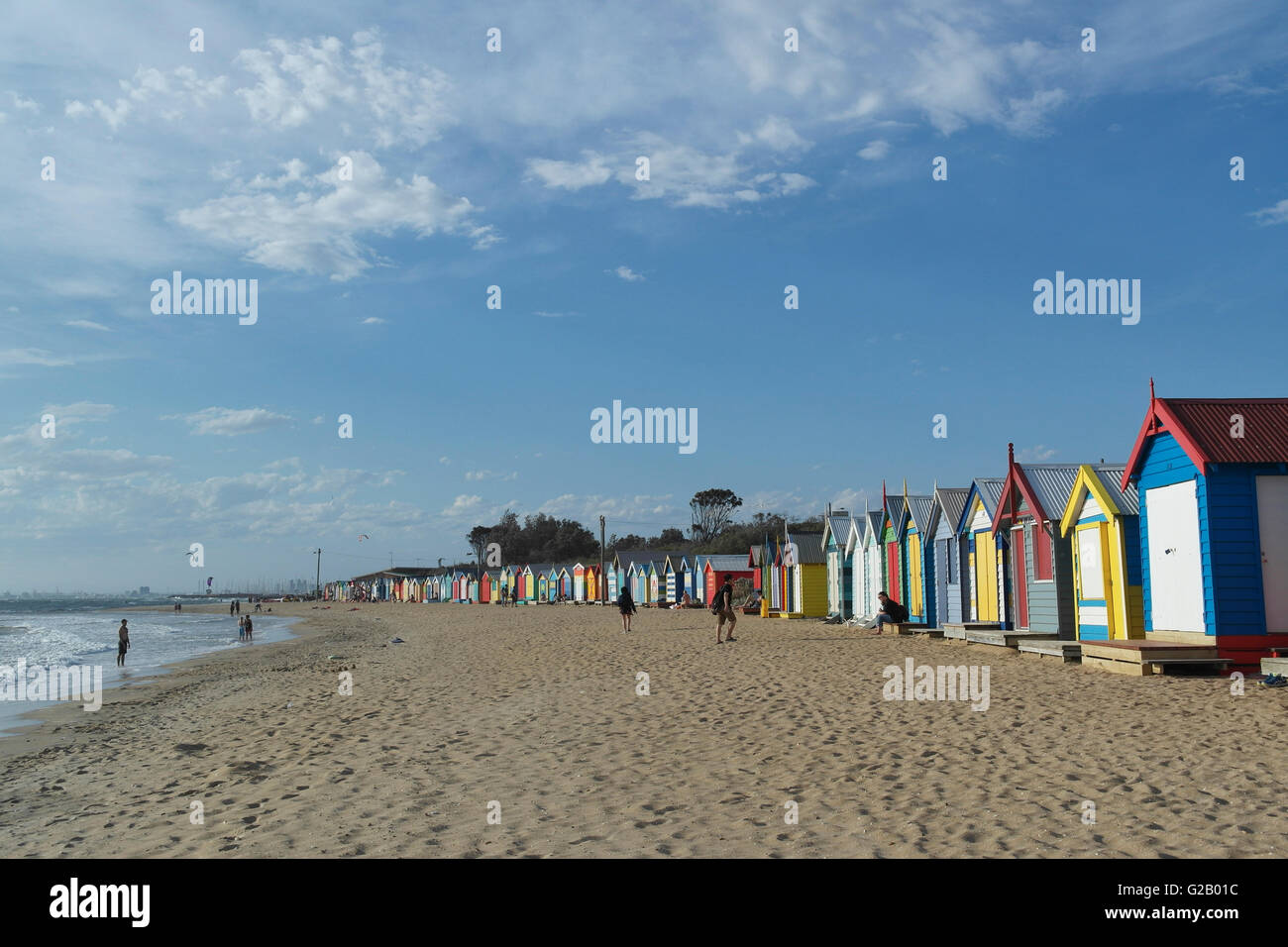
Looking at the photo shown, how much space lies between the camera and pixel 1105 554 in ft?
56.3

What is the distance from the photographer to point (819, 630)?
2894cm

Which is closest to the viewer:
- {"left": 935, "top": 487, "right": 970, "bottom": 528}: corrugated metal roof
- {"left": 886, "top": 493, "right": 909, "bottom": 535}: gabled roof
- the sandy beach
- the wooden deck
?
the sandy beach

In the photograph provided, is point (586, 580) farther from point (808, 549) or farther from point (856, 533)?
point (856, 533)

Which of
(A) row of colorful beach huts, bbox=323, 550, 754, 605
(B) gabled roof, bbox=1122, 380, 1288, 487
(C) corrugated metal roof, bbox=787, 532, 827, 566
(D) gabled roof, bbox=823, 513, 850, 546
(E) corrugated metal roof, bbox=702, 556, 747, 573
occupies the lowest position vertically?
(A) row of colorful beach huts, bbox=323, 550, 754, 605

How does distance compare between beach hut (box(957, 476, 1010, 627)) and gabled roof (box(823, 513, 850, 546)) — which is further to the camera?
gabled roof (box(823, 513, 850, 546))

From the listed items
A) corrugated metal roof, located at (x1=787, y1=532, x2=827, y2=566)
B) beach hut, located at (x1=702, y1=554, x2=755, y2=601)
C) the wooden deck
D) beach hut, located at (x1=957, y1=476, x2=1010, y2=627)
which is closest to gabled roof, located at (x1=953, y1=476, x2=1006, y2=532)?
beach hut, located at (x1=957, y1=476, x2=1010, y2=627)

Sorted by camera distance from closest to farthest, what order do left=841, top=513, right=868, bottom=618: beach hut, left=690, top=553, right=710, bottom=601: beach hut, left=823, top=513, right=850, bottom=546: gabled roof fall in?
left=841, top=513, right=868, bottom=618: beach hut, left=823, top=513, right=850, bottom=546: gabled roof, left=690, top=553, right=710, bottom=601: beach hut

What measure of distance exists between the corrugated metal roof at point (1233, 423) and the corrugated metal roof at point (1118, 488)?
7.20ft

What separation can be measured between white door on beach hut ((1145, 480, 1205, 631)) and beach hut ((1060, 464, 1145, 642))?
90cm

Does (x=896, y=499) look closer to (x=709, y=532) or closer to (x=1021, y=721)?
(x=1021, y=721)

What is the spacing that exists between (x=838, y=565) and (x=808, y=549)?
364cm

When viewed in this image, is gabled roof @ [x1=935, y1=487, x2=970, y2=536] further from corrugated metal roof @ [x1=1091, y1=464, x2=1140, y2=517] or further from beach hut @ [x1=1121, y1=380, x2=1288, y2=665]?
beach hut @ [x1=1121, y1=380, x2=1288, y2=665]

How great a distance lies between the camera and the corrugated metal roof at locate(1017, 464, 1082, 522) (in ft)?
62.8
